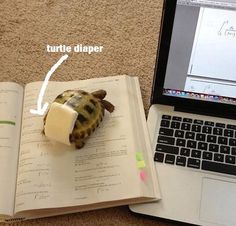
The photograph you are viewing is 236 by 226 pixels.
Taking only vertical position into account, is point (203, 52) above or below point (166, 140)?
above

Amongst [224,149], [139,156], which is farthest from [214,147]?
[139,156]

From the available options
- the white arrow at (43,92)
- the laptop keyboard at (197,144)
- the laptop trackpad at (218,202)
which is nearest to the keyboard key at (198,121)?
the laptop keyboard at (197,144)

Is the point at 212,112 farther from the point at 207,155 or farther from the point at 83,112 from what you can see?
the point at 83,112

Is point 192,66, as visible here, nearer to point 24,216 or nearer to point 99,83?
point 99,83

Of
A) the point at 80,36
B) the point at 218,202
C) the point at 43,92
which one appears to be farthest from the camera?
the point at 80,36

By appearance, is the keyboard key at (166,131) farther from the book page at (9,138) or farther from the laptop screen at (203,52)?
the book page at (9,138)

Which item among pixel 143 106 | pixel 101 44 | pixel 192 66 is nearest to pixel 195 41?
pixel 192 66

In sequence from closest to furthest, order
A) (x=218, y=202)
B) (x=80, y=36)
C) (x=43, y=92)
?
(x=218, y=202)
(x=43, y=92)
(x=80, y=36)

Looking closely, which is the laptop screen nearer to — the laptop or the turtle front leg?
the laptop
